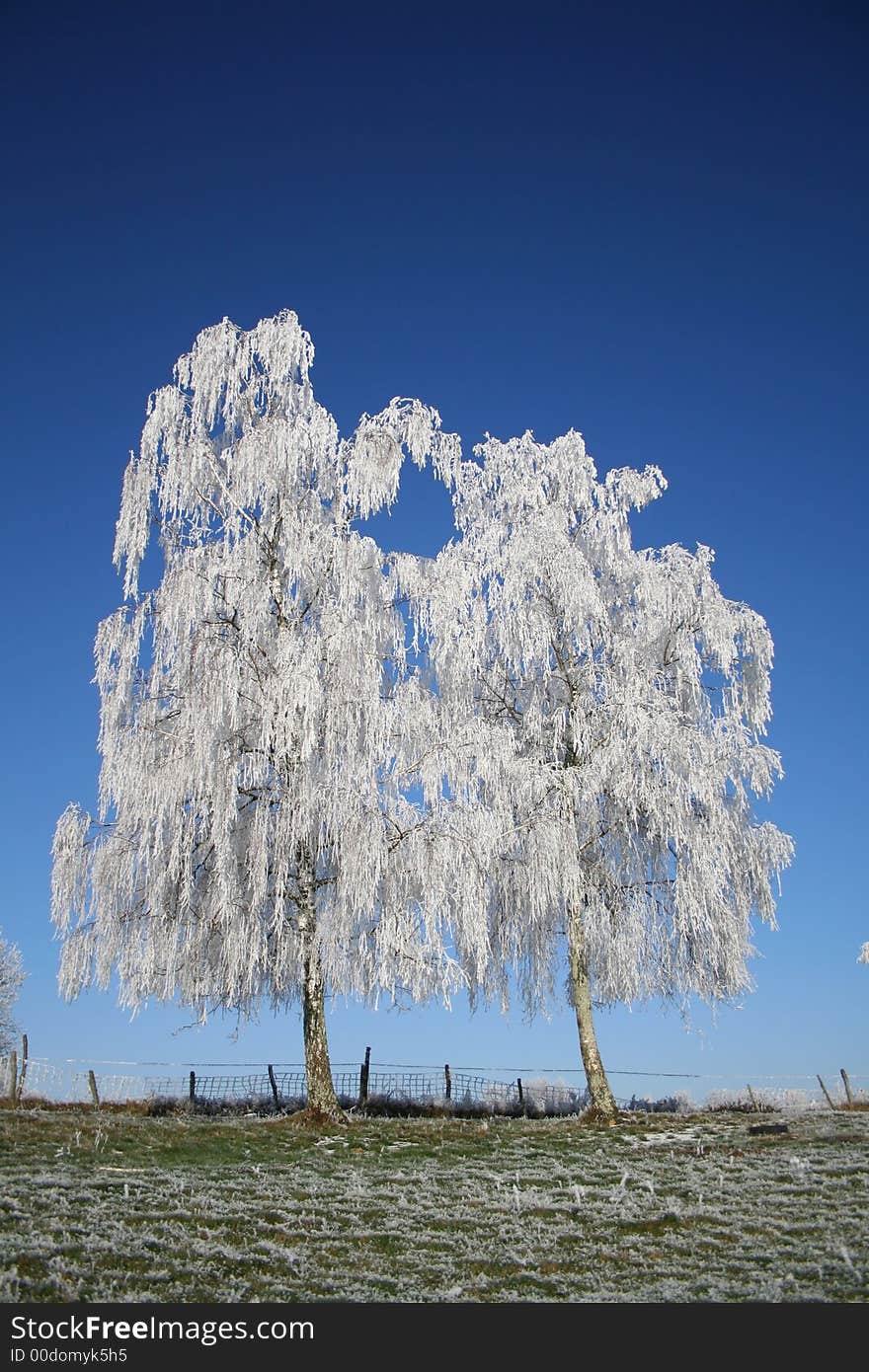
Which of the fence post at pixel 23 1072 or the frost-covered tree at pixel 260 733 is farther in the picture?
the fence post at pixel 23 1072

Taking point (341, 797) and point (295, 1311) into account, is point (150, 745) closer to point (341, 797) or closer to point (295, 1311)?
point (341, 797)

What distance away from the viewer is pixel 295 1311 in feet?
21.3

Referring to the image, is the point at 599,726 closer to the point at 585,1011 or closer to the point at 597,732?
the point at 597,732

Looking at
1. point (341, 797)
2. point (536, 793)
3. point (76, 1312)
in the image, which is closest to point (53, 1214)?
point (76, 1312)

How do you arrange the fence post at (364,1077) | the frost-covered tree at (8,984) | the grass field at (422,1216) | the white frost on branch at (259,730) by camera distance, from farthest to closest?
the frost-covered tree at (8,984) < the fence post at (364,1077) < the white frost on branch at (259,730) < the grass field at (422,1216)

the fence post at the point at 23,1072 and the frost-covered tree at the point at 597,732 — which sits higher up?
the frost-covered tree at the point at 597,732

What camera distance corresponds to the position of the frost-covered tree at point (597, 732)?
63.2 ft

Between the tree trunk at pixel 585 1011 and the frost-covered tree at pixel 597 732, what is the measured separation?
0.04 m

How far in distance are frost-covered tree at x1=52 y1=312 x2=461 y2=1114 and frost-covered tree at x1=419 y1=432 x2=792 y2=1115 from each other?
6.60 ft

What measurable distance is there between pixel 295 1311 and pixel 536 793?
44.5 ft

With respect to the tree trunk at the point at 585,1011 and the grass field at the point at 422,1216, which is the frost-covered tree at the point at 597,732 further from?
the grass field at the point at 422,1216

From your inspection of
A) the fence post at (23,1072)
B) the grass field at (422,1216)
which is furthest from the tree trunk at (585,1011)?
the fence post at (23,1072)

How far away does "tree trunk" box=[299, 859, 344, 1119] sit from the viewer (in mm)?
17359

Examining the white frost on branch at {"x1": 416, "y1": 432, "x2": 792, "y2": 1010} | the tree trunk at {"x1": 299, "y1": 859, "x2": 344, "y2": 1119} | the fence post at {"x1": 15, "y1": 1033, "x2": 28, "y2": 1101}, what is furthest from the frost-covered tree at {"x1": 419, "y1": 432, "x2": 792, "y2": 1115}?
the fence post at {"x1": 15, "y1": 1033, "x2": 28, "y2": 1101}
